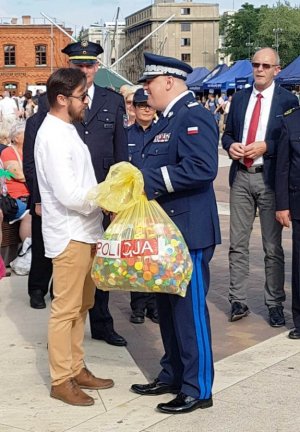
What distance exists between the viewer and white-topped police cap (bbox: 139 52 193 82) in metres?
4.26

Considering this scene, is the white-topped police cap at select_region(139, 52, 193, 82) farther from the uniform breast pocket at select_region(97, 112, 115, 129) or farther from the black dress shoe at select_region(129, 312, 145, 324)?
the black dress shoe at select_region(129, 312, 145, 324)

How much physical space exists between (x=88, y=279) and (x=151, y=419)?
92 centimetres

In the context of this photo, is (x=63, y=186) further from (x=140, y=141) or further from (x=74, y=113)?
(x=140, y=141)

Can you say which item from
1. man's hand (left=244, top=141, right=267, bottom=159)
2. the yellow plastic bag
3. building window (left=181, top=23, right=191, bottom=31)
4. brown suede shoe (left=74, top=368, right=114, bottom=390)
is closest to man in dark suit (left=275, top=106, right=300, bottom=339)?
man's hand (left=244, top=141, right=267, bottom=159)

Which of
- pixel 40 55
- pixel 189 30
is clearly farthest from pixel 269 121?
pixel 189 30

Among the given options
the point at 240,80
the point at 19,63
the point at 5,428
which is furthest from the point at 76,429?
the point at 19,63

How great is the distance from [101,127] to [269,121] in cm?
143

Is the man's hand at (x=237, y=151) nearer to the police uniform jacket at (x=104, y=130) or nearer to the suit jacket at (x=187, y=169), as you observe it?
the police uniform jacket at (x=104, y=130)

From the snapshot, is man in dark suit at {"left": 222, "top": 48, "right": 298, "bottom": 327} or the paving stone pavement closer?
the paving stone pavement

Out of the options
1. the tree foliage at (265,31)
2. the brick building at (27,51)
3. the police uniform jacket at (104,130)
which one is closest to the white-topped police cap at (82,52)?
the police uniform jacket at (104,130)

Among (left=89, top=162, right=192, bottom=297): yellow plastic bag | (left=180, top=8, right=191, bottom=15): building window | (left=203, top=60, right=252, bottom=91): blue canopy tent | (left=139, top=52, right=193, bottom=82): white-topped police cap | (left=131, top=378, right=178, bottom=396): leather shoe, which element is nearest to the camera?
(left=89, top=162, right=192, bottom=297): yellow plastic bag

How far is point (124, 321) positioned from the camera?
6492 millimetres

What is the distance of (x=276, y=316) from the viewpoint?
6273 millimetres

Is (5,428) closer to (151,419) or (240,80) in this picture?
(151,419)
